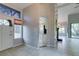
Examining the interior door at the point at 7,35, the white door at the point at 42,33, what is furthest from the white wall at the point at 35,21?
the interior door at the point at 7,35

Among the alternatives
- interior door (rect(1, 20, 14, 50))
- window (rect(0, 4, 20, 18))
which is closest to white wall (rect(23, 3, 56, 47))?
window (rect(0, 4, 20, 18))

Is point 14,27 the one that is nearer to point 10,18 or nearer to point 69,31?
point 10,18

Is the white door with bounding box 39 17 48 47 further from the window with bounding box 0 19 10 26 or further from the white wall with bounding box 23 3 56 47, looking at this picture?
the window with bounding box 0 19 10 26

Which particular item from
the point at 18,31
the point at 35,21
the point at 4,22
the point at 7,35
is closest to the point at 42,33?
the point at 35,21

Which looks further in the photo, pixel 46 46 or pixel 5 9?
pixel 46 46

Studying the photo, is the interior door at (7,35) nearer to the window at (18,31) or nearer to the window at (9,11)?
the window at (18,31)

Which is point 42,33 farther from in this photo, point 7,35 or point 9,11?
point 9,11

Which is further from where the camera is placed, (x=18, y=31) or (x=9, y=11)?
(x=18, y=31)

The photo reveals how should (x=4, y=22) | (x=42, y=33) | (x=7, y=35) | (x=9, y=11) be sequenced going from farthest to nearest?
1. (x=42, y=33)
2. (x=7, y=35)
3. (x=4, y=22)
4. (x=9, y=11)

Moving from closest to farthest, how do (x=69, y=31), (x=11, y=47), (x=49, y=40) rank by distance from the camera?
(x=11, y=47) < (x=49, y=40) < (x=69, y=31)

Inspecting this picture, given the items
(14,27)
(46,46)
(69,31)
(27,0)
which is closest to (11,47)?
(14,27)

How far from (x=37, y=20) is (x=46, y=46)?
1.49 m

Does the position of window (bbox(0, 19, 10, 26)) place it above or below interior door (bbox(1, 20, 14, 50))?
above

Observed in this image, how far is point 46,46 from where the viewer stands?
5.90m
